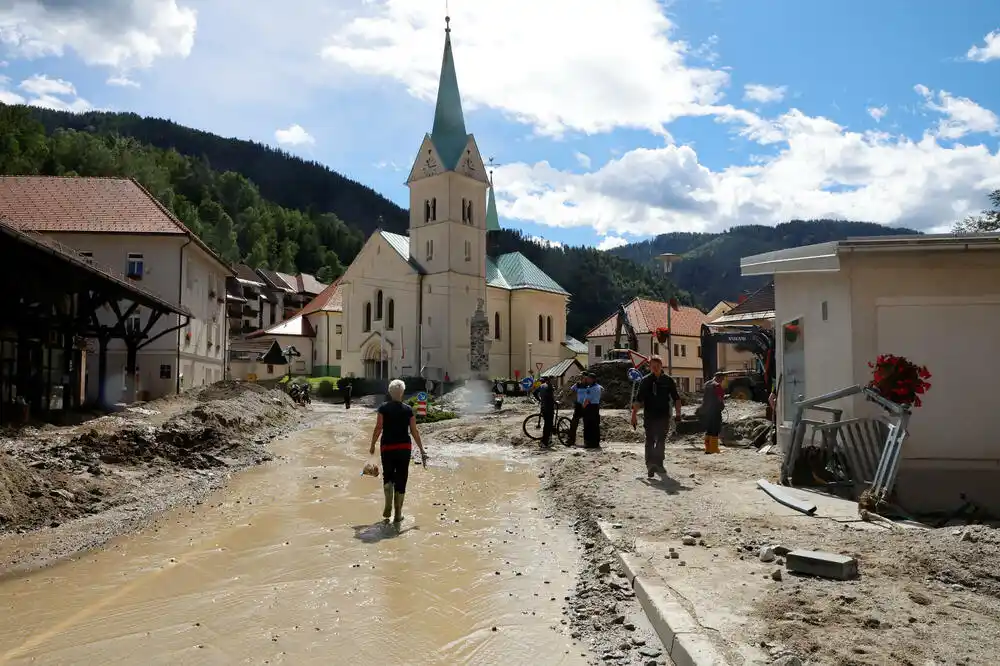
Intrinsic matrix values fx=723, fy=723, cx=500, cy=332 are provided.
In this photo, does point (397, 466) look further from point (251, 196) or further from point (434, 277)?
Answer: point (251, 196)

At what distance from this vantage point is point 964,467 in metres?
9.41

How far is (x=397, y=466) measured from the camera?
9.30 m

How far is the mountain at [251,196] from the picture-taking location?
268 ft

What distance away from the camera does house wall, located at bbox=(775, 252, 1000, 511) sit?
938 centimetres

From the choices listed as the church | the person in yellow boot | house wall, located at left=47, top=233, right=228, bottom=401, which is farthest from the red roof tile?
the person in yellow boot

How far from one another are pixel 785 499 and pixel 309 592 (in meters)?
5.72

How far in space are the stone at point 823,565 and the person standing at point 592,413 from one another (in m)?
11.6

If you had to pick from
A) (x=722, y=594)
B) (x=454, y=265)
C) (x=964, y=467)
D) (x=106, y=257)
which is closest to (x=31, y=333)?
(x=106, y=257)

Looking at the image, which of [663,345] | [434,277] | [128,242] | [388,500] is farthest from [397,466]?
[663,345]

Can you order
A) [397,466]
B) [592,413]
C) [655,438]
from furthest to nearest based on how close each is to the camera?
[592,413], [655,438], [397,466]

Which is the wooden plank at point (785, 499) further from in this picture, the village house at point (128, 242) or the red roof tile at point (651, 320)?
the red roof tile at point (651, 320)

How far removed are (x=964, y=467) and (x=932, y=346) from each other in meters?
1.62

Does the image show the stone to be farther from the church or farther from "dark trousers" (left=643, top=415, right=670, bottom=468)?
the church

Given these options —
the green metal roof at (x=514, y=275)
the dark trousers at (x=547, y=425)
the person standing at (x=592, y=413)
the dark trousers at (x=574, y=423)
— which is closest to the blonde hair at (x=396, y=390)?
the person standing at (x=592, y=413)
